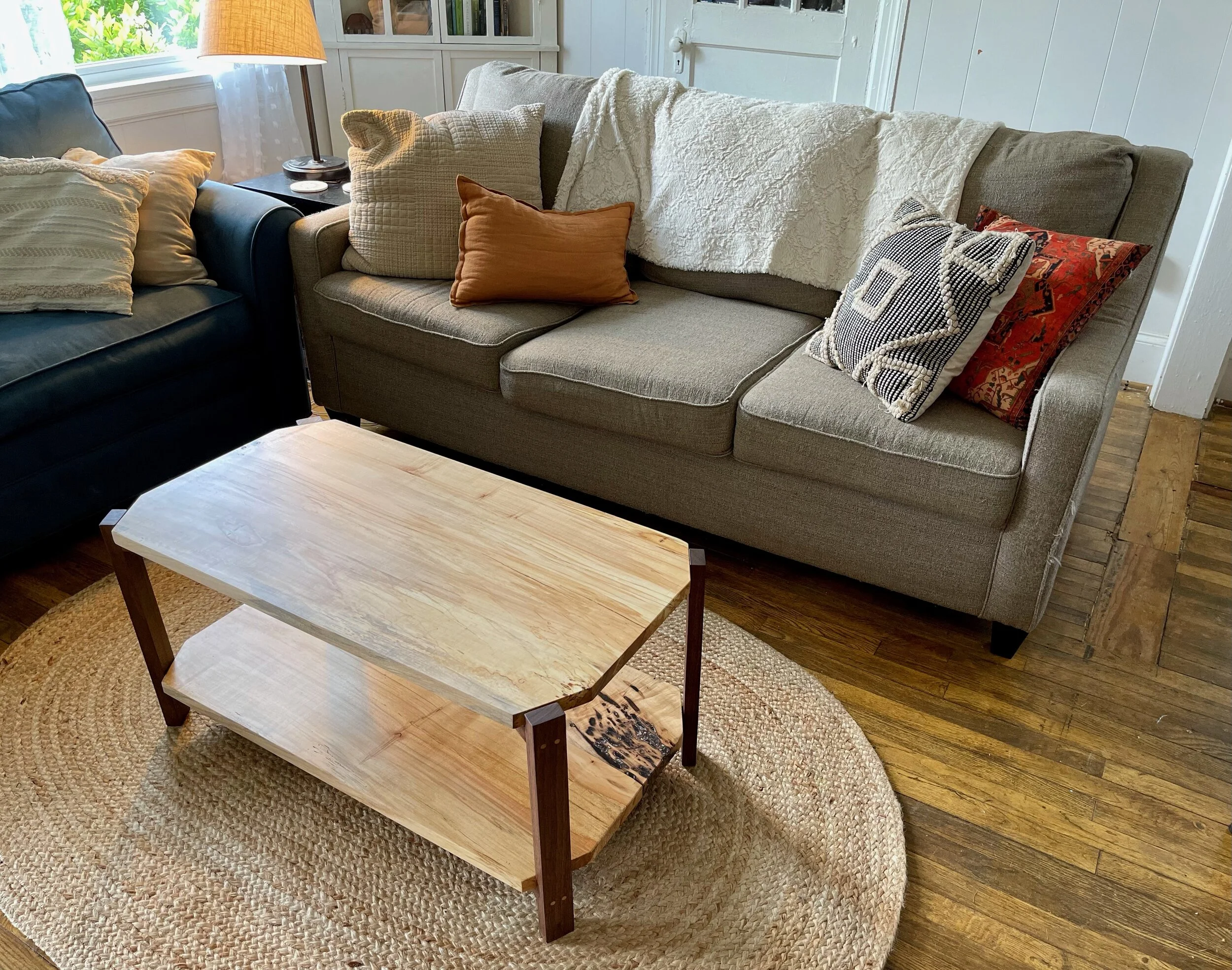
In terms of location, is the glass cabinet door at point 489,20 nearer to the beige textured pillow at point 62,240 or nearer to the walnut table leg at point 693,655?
the beige textured pillow at point 62,240

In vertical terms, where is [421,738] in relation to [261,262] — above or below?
below

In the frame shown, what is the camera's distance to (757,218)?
2.31m

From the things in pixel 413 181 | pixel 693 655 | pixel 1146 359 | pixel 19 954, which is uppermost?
pixel 413 181

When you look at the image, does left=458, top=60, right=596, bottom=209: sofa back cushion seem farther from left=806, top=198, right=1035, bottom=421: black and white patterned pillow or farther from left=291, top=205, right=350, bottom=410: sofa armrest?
left=806, top=198, right=1035, bottom=421: black and white patterned pillow

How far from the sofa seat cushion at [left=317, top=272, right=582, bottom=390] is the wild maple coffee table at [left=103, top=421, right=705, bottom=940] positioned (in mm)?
532

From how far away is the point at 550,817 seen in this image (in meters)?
1.18

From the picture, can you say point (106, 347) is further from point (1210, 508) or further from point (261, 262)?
point (1210, 508)

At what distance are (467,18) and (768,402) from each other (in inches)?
106

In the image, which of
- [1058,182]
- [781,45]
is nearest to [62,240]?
[1058,182]

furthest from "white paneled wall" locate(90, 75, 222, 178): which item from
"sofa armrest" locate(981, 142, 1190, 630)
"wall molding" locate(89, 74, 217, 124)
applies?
"sofa armrest" locate(981, 142, 1190, 630)

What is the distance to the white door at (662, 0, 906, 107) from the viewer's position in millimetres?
3209

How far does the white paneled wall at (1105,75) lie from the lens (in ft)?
8.75

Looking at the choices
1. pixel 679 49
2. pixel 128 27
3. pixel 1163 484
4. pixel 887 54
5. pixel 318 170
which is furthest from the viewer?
pixel 679 49

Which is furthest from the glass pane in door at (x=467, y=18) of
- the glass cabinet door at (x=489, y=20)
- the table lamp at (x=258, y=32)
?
the table lamp at (x=258, y=32)
